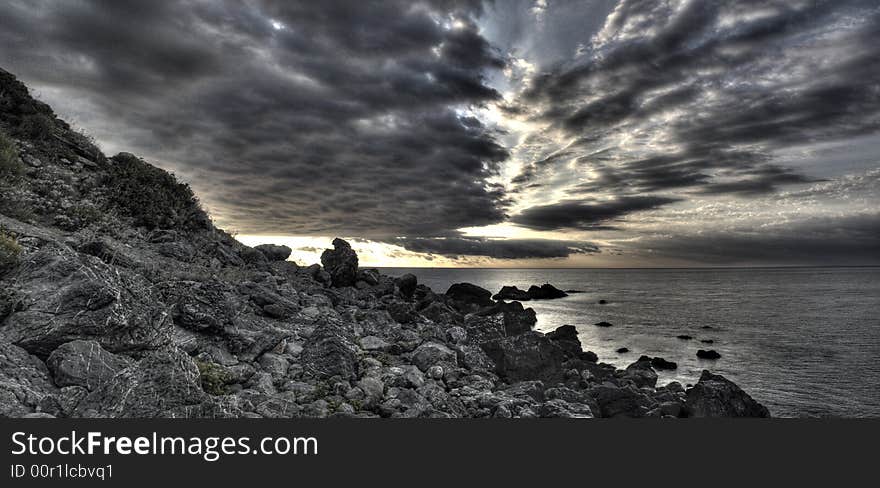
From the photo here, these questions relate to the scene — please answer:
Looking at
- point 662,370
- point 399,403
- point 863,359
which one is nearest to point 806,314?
point 863,359

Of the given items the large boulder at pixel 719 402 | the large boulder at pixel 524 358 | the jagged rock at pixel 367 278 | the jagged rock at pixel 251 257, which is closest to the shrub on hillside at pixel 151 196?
the jagged rock at pixel 251 257

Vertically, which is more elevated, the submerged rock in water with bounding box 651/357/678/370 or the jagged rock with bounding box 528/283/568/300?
the jagged rock with bounding box 528/283/568/300

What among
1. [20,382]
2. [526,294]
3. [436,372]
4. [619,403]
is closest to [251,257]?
[436,372]

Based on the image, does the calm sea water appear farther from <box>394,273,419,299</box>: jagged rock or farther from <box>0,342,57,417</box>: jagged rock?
<box>0,342,57,417</box>: jagged rock

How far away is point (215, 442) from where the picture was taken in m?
5.18

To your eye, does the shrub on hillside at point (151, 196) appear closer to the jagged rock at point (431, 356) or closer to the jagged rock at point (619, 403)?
the jagged rock at point (431, 356)

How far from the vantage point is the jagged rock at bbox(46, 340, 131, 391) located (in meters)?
5.88

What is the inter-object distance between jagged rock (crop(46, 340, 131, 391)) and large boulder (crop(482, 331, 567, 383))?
10563 mm

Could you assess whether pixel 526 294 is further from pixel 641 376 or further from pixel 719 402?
pixel 719 402

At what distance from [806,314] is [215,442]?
8235 centimetres

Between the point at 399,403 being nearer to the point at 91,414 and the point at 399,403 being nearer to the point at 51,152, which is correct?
the point at 91,414

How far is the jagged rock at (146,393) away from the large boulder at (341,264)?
15777mm

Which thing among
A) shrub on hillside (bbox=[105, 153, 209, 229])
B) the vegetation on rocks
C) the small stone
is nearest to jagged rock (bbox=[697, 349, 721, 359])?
the small stone

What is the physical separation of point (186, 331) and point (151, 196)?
1038 cm
